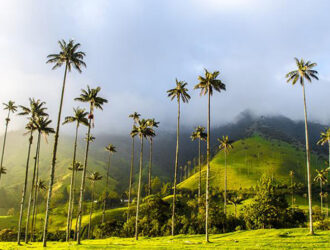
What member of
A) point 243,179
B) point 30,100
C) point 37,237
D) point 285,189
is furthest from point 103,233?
point 243,179

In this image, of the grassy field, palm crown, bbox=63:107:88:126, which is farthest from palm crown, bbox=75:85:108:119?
the grassy field

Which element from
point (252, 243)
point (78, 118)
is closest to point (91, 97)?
point (78, 118)

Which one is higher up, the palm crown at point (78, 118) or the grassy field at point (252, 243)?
the palm crown at point (78, 118)

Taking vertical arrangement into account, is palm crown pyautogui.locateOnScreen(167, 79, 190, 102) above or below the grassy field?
above

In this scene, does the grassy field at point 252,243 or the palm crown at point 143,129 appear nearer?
the grassy field at point 252,243

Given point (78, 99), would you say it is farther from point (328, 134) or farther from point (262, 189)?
point (328, 134)

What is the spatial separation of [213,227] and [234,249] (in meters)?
40.2

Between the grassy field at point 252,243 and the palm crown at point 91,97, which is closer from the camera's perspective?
the grassy field at point 252,243

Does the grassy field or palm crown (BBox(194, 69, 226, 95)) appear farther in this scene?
palm crown (BBox(194, 69, 226, 95))

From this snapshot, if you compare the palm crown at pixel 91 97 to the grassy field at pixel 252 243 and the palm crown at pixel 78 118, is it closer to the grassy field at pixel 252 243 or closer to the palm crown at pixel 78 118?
the palm crown at pixel 78 118

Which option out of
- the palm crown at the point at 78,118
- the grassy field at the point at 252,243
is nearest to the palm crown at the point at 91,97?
the palm crown at the point at 78,118

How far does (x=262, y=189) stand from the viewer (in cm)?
6838

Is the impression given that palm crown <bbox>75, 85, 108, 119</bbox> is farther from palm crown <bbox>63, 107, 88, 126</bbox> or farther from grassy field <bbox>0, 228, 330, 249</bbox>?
grassy field <bbox>0, 228, 330, 249</bbox>

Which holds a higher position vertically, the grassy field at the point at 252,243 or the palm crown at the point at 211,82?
the palm crown at the point at 211,82
